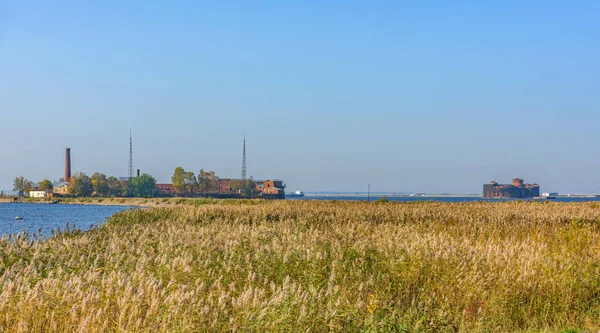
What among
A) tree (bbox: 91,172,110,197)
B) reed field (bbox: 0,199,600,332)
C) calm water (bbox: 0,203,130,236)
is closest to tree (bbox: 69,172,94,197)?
tree (bbox: 91,172,110,197)

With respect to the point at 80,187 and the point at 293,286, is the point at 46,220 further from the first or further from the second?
the point at 80,187

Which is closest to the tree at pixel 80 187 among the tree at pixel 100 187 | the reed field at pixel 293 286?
the tree at pixel 100 187

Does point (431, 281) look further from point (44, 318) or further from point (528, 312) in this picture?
point (44, 318)

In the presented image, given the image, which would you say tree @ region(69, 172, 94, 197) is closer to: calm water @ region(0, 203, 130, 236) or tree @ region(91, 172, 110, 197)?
tree @ region(91, 172, 110, 197)

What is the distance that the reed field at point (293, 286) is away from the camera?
8047mm

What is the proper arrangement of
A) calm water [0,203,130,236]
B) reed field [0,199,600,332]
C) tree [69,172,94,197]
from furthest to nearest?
1. tree [69,172,94,197]
2. calm water [0,203,130,236]
3. reed field [0,199,600,332]

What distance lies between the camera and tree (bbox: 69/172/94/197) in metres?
191

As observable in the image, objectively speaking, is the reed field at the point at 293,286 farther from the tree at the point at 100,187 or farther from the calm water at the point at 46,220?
the tree at the point at 100,187

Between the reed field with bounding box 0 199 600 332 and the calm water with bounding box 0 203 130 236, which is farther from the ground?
the reed field with bounding box 0 199 600 332

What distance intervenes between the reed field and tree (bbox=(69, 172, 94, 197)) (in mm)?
184538

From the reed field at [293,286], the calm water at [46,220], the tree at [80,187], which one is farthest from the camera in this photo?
the tree at [80,187]

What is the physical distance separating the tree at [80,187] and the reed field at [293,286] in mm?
184538

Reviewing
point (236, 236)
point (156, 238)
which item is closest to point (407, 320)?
point (236, 236)

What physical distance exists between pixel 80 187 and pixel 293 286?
194040 millimetres
